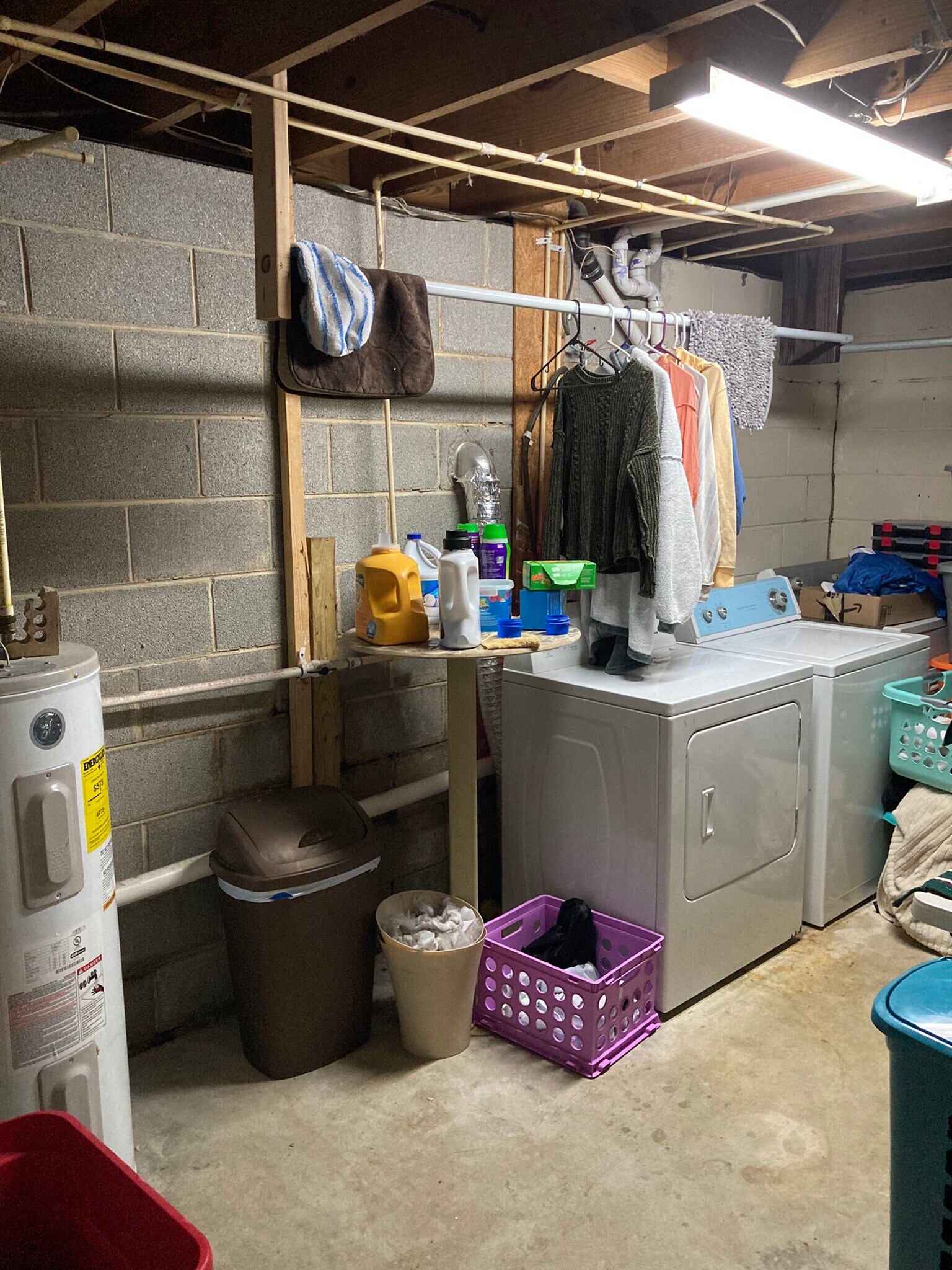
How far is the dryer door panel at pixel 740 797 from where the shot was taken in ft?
8.77

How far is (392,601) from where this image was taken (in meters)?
2.39

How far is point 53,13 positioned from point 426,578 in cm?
136

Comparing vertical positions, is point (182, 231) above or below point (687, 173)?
below

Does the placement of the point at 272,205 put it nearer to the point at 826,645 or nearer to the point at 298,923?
the point at 298,923

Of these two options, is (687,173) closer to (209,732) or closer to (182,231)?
(182,231)

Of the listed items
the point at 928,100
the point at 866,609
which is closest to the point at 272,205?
the point at 928,100

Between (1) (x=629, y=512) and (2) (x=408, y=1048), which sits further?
(1) (x=629, y=512)

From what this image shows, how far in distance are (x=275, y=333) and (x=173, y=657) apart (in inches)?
33.1

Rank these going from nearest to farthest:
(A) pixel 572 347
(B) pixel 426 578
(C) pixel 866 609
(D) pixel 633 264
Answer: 1. (B) pixel 426 578
2. (A) pixel 572 347
3. (D) pixel 633 264
4. (C) pixel 866 609

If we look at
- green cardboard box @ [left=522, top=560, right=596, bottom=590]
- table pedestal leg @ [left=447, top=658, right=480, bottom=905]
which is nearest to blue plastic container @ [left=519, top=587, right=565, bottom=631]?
green cardboard box @ [left=522, top=560, right=596, bottom=590]

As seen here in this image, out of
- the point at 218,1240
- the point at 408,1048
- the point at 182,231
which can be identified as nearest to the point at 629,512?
the point at 182,231

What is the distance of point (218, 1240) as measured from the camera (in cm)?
198

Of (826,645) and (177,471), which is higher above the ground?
(177,471)

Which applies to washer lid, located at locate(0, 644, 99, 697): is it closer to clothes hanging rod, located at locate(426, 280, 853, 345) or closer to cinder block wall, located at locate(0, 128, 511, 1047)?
cinder block wall, located at locate(0, 128, 511, 1047)
